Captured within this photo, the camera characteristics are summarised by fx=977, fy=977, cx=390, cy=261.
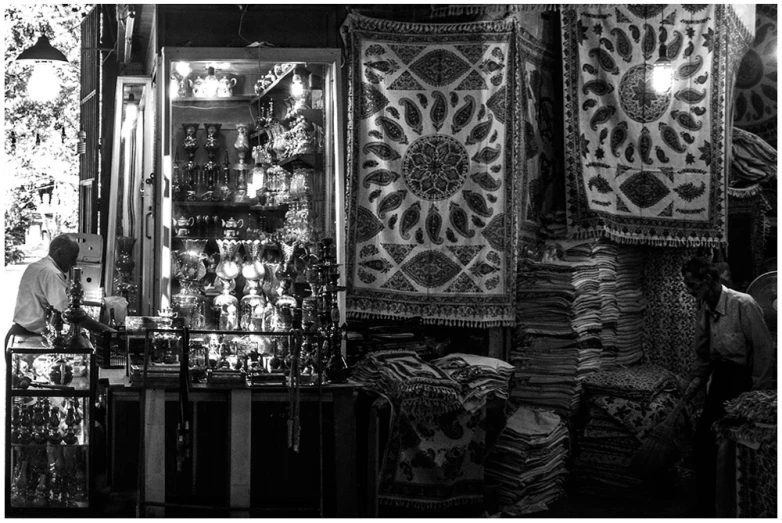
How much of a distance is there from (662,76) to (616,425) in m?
2.66

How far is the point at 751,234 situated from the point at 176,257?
15.7 ft

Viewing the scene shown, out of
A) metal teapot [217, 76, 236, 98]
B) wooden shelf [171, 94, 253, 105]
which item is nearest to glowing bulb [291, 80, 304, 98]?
wooden shelf [171, 94, 253, 105]

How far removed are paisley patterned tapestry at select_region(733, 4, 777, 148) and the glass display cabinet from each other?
6.35m

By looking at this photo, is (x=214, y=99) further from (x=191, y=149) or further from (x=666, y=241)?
(x=666, y=241)

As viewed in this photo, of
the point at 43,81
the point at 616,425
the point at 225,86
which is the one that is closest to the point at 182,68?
the point at 225,86

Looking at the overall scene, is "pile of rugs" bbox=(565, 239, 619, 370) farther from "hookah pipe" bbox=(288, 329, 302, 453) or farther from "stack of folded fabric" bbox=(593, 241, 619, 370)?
"hookah pipe" bbox=(288, 329, 302, 453)

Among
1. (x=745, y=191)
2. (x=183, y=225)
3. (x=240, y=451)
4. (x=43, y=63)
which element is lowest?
(x=240, y=451)

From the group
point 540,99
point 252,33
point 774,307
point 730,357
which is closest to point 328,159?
point 252,33

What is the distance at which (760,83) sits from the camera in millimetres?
8828

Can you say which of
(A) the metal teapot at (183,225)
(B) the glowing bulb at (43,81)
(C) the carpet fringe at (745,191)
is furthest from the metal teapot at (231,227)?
(C) the carpet fringe at (745,191)

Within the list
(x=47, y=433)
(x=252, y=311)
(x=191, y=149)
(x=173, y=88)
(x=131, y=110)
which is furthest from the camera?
(x=131, y=110)

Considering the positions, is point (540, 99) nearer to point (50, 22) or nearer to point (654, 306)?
point (654, 306)

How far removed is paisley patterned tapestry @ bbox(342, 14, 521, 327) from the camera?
708 centimetres

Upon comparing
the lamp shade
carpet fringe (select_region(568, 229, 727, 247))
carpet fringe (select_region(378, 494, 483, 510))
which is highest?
the lamp shade
